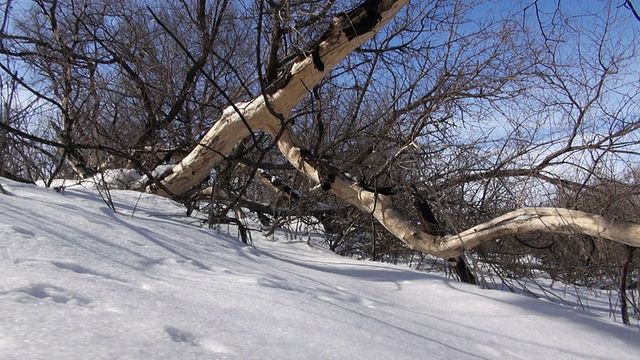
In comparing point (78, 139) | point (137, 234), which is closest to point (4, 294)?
point (137, 234)

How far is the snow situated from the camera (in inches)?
41.3

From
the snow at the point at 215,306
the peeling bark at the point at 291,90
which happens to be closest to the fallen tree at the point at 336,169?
the peeling bark at the point at 291,90

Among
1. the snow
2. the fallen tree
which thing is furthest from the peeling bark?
the snow

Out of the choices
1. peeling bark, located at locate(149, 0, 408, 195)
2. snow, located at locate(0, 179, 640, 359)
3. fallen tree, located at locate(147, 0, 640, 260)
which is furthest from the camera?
peeling bark, located at locate(149, 0, 408, 195)

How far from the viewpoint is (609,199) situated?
336cm

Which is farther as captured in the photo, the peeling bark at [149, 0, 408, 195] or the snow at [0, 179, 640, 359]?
the peeling bark at [149, 0, 408, 195]

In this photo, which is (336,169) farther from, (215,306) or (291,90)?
(215,306)

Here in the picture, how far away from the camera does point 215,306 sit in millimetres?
1406

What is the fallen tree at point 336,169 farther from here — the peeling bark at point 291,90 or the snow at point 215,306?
the snow at point 215,306

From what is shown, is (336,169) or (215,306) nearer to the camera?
(215,306)

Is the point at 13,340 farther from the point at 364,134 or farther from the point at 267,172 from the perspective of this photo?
the point at 267,172

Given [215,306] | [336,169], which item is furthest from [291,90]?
[215,306]

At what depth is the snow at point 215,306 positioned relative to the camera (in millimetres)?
1048

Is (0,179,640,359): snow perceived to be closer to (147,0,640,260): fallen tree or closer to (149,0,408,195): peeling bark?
(147,0,640,260): fallen tree
